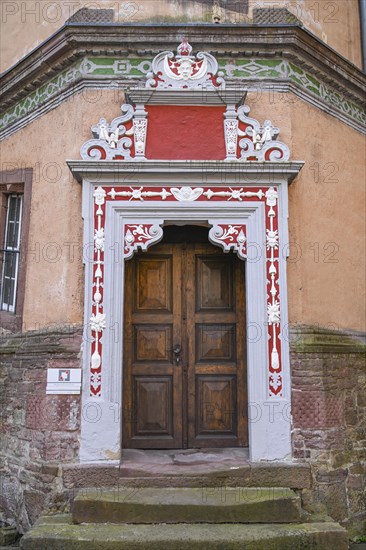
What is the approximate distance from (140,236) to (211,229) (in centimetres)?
76

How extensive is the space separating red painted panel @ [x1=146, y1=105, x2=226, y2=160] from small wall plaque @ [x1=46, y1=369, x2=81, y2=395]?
8.10ft

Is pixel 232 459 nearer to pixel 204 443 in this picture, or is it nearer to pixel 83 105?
pixel 204 443

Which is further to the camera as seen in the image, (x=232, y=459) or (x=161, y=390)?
(x=161, y=390)

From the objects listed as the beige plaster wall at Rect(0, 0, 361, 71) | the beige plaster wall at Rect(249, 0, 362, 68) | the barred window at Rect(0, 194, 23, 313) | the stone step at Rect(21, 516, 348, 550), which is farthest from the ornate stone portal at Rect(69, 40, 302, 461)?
the barred window at Rect(0, 194, 23, 313)

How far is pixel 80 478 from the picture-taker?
5.93 metres

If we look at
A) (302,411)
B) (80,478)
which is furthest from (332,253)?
(80,478)

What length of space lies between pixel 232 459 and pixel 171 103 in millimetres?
3922

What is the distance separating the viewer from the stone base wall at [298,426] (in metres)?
6.13

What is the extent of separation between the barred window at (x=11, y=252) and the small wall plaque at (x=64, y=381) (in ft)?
5.27

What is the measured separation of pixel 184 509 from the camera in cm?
543

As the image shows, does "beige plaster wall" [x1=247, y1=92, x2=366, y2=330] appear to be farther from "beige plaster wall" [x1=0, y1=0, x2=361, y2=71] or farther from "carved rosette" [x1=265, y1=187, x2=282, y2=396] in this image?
"beige plaster wall" [x1=0, y1=0, x2=361, y2=71]

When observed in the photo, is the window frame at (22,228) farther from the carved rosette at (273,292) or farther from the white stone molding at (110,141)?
the carved rosette at (273,292)

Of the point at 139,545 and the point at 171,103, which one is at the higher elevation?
the point at 171,103

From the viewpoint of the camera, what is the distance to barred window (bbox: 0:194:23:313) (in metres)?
7.63
